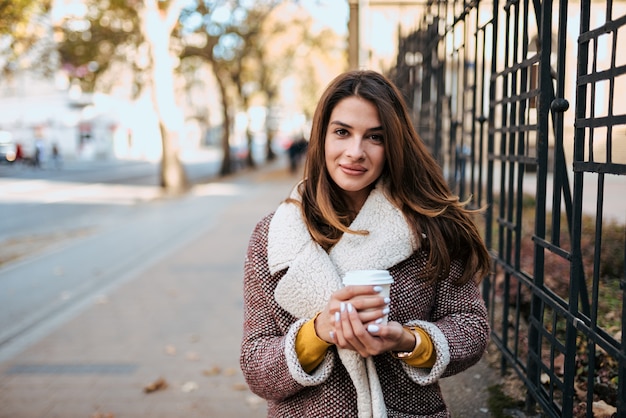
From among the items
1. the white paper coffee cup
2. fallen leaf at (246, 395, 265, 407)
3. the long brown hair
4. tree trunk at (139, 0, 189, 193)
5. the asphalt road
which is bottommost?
fallen leaf at (246, 395, 265, 407)

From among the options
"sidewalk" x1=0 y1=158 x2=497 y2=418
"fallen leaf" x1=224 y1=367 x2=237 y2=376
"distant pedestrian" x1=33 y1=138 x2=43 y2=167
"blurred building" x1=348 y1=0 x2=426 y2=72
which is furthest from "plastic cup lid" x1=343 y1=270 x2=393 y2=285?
"distant pedestrian" x1=33 y1=138 x2=43 y2=167

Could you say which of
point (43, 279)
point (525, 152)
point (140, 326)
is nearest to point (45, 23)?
point (43, 279)

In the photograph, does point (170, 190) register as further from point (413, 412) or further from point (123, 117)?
point (123, 117)

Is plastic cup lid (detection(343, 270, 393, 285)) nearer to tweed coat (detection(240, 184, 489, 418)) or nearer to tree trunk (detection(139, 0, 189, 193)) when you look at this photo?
tweed coat (detection(240, 184, 489, 418))

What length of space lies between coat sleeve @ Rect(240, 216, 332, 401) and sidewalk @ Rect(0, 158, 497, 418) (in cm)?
161

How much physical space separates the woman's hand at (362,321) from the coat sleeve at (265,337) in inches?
8.6

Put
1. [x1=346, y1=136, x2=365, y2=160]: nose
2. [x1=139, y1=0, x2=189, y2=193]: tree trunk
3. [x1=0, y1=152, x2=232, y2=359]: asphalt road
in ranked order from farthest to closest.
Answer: [x1=139, y1=0, x2=189, y2=193]: tree trunk, [x1=0, y1=152, x2=232, y2=359]: asphalt road, [x1=346, y1=136, x2=365, y2=160]: nose

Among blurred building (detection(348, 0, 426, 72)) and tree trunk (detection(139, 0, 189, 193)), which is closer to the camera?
blurred building (detection(348, 0, 426, 72))

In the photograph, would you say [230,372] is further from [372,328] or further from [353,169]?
[372,328]

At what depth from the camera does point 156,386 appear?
4715 millimetres

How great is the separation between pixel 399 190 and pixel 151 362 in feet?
12.6

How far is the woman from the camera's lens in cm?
183

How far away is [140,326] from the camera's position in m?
6.23

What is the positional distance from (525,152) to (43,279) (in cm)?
687
